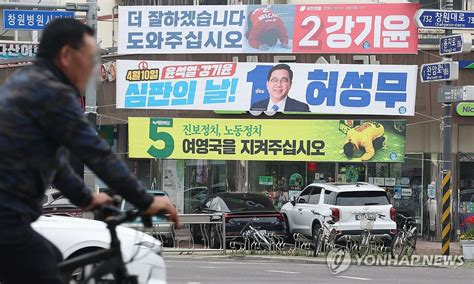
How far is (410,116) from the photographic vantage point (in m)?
25.7

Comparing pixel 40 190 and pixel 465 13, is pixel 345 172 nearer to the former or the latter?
pixel 465 13

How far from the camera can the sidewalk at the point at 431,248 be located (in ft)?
70.8

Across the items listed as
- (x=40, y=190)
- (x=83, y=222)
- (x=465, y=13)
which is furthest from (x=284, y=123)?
(x=40, y=190)

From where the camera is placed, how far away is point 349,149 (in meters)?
25.2

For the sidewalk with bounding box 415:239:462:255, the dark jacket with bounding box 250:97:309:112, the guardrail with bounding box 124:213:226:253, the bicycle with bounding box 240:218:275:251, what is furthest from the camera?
the dark jacket with bounding box 250:97:309:112

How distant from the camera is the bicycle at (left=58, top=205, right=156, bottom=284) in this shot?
14.2 ft

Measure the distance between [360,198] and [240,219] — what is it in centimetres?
302

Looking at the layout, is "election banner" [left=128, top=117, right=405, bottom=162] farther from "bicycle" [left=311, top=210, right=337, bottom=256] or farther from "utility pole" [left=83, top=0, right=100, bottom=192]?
"utility pole" [left=83, top=0, right=100, bottom=192]

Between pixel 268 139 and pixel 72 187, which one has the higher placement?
pixel 268 139

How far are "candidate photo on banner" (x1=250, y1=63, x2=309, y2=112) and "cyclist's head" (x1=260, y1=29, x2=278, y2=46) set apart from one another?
0.75 m

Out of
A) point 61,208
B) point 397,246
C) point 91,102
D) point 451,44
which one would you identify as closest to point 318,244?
point 397,246

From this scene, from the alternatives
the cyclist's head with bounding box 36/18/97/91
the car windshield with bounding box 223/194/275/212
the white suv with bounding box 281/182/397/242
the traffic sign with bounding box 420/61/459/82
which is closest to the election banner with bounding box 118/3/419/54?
the car windshield with bounding box 223/194/275/212

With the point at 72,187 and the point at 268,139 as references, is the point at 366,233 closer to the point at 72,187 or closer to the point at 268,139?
the point at 268,139

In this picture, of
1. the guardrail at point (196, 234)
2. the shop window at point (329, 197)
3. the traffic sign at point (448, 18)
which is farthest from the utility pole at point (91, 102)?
the traffic sign at point (448, 18)
